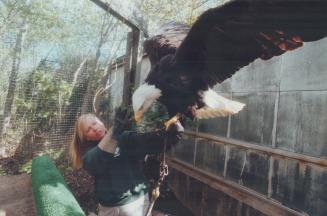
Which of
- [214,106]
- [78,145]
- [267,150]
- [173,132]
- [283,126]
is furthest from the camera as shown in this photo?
[267,150]

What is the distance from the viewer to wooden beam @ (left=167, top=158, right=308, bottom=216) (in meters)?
2.34

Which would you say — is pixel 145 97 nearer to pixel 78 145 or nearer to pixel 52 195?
pixel 78 145

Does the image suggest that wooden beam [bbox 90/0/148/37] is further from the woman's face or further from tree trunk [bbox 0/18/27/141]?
tree trunk [bbox 0/18/27/141]

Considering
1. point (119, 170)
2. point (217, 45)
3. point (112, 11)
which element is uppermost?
point (112, 11)

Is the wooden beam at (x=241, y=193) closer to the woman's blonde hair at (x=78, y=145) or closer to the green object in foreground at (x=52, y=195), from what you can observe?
the green object in foreground at (x=52, y=195)

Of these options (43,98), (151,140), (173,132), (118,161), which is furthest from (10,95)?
(173,132)

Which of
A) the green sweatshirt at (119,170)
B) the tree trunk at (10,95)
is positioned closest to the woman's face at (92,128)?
the green sweatshirt at (119,170)

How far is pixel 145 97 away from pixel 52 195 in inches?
58.5

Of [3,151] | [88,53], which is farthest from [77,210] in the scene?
[88,53]

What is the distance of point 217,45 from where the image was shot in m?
1.52

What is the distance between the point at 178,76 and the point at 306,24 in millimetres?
557

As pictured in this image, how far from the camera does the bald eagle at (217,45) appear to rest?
1.21m

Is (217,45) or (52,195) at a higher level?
(217,45)

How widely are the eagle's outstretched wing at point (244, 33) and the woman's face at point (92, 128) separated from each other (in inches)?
20.8
